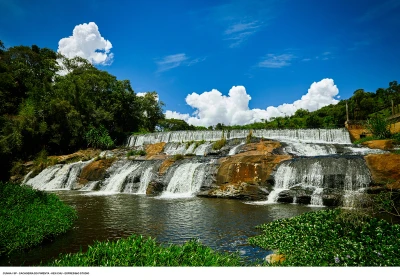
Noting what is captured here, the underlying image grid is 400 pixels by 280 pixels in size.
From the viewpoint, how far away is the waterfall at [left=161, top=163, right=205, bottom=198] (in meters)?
16.7

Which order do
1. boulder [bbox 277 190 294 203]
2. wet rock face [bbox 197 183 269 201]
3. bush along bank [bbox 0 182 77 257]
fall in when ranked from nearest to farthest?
bush along bank [bbox 0 182 77 257] → boulder [bbox 277 190 294 203] → wet rock face [bbox 197 183 269 201]

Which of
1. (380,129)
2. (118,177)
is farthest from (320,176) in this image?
(118,177)

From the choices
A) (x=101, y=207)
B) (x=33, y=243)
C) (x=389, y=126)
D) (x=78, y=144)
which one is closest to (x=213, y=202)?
(x=101, y=207)

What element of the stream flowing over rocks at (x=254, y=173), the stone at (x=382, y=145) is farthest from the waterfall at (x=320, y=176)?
the stone at (x=382, y=145)

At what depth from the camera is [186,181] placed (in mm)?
17141

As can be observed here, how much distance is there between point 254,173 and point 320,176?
3427 millimetres

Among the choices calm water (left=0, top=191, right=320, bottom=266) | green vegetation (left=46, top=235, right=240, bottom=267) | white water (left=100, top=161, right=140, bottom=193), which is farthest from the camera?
white water (left=100, top=161, right=140, bottom=193)

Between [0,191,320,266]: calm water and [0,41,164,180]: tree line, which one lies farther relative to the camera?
[0,41,164,180]: tree line

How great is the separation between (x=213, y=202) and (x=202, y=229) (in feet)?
17.6

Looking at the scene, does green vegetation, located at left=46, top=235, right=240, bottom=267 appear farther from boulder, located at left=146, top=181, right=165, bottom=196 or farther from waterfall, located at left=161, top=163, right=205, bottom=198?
boulder, located at left=146, top=181, right=165, bottom=196

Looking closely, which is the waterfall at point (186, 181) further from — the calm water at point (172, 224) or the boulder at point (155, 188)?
the calm water at point (172, 224)

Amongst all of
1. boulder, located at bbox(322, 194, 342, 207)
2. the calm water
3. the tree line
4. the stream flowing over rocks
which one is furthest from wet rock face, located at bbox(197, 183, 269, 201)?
the tree line

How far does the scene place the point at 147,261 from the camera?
4125mm

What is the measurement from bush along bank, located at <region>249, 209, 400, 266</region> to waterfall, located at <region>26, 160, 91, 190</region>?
19250 millimetres
